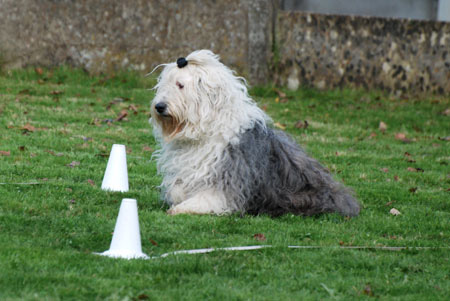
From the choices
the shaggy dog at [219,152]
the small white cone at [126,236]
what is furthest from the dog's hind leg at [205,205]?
the small white cone at [126,236]

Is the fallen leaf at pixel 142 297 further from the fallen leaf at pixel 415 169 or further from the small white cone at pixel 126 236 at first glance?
the fallen leaf at pixel 415 169

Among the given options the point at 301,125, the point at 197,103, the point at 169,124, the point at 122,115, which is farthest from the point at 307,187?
the point at 122,115

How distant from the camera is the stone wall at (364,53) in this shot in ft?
47.7

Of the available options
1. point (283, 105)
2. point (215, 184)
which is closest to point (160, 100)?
point (215, 184)

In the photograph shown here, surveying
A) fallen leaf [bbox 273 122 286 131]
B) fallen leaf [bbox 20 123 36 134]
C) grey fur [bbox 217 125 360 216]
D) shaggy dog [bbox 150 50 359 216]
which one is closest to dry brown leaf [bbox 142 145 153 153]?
fallen leaf [bbox 20 123 36 134]

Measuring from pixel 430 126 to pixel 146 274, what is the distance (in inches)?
375

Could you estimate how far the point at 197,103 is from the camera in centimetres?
643

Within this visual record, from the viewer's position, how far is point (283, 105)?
13.6 meters

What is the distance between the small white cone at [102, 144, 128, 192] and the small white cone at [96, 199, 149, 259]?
2.14 meters

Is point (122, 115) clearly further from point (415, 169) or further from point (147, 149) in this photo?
point (415, 169)

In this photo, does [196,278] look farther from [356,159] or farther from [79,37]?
[79,37]

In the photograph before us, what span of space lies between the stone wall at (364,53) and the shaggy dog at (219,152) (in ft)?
26.4

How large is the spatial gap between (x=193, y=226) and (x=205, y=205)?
1.63ft

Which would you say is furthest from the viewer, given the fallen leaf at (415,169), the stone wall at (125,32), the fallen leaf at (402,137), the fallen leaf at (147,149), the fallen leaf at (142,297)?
the stone wall at (125,32)
